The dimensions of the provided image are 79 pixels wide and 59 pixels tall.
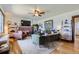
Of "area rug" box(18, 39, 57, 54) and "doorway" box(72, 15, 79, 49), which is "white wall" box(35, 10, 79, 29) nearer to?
"doorway" box(72, 15, 79, 49)

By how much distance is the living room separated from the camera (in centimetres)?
222

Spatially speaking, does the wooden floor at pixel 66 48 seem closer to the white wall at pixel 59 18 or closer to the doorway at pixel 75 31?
the doorway at pixel 75 31

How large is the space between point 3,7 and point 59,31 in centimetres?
126

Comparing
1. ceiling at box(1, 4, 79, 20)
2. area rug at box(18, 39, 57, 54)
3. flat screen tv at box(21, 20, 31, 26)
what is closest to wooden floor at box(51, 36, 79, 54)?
area rug at box(18, 39, 57, 54)

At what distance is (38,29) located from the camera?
2.29 m

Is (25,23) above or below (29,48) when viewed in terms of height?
above

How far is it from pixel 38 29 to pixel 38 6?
0.47 m

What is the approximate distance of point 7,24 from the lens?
7.26ft

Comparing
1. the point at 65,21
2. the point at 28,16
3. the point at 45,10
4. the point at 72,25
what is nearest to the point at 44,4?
the point at 45,10

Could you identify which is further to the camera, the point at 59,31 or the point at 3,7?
the point at 59,31

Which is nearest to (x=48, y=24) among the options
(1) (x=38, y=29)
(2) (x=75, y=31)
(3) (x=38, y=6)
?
(1) (x=38, y=29)

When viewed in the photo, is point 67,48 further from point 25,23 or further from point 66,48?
point 25,23
